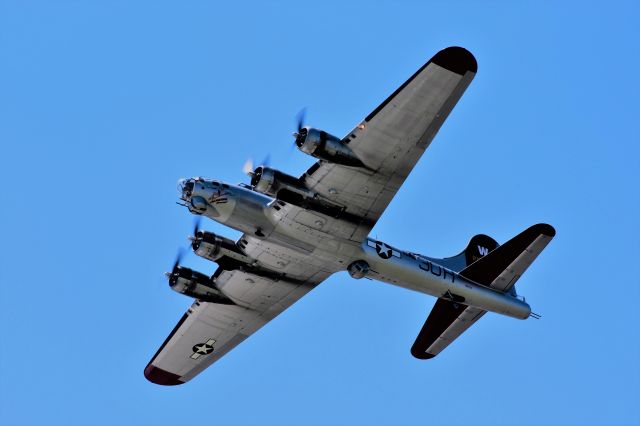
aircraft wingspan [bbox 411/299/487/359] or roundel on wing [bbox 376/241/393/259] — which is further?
aircraft wingspan [bbox 411/299/487/359]

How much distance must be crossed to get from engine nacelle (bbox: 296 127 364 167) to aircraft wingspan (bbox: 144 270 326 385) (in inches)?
281

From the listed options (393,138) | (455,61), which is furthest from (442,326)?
(455,61)

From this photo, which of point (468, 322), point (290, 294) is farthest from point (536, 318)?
point (290, 294)

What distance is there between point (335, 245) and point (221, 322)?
8.15 m

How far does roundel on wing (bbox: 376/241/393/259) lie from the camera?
126 feet

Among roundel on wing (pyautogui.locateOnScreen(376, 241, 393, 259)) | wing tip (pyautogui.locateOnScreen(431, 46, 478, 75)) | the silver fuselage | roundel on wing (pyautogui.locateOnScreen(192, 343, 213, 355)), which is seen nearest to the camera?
wing tip (pyautogui.locateOnScreen(431, 46, 478, 75))

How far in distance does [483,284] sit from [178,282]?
41.2 feet

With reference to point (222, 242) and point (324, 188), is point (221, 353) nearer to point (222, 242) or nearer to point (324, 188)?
point (222, 242)

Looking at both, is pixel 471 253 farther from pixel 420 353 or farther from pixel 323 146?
pixel 323 146

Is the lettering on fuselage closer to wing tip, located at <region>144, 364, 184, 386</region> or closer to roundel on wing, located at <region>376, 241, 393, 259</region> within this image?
roundel on wing, located at <region>376, 241, 393, 259</region>

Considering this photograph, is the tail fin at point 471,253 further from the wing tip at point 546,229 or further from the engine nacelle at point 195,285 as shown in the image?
the engine nacelle at point 195,285

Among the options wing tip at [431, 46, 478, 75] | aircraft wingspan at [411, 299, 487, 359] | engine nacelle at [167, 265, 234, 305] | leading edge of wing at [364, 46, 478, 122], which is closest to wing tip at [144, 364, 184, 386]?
engine nacelle at [167, 265, 234, 305]

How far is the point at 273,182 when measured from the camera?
3434 cm

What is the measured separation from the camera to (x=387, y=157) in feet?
112
